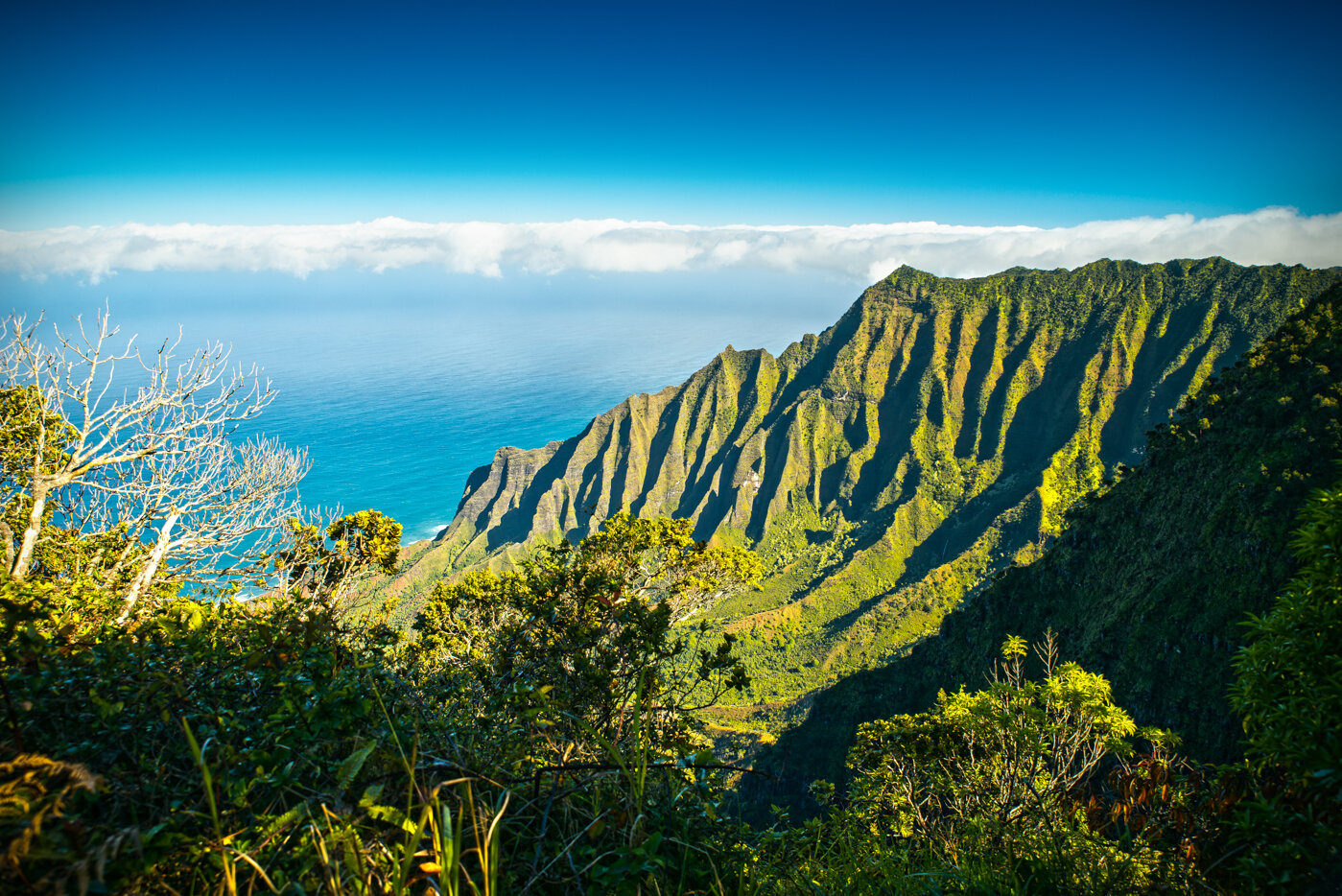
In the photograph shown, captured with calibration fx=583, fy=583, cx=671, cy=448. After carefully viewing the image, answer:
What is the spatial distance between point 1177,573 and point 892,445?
386ft

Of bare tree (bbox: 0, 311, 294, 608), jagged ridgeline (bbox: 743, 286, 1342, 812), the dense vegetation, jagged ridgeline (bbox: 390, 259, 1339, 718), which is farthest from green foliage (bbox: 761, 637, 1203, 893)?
jagged ridgeline (bbox: 390, 259, 1339, 718)

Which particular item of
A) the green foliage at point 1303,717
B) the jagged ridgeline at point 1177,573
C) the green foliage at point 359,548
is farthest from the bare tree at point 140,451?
the jagged ridgeline at point 1177,573

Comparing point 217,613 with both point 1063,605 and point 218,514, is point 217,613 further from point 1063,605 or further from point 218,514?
point 1063,605

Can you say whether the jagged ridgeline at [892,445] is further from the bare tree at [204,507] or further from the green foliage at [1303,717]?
the green foliage at [1303,717]

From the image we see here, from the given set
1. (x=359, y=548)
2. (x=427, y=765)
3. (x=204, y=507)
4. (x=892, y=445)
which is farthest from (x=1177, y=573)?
(x=892, y=445)

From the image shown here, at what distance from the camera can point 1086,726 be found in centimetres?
1304

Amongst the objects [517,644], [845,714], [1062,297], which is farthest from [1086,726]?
[1062,297]

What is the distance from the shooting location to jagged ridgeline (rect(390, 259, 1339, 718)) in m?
108

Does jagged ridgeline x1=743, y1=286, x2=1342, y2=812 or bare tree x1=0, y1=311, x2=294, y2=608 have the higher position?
bare tree x1=0, y1=311, x2=294, y2=608

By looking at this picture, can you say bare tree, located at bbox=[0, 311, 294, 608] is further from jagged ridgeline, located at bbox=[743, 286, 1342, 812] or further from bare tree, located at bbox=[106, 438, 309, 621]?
jagged ridgeline, located at bbox=[743, 286, 1342, 812]

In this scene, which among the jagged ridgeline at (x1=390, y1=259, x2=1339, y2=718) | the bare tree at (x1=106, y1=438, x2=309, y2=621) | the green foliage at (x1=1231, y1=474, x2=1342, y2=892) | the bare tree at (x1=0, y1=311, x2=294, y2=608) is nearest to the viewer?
the green foliage at (x1=1231, y1=474, x2=1342, y2=892)

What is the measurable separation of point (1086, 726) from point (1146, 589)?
3976 cm

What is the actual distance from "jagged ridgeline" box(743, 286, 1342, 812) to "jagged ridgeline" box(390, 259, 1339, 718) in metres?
39.2

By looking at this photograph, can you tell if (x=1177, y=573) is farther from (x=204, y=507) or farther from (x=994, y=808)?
(x=204, y=507)
